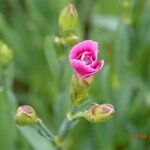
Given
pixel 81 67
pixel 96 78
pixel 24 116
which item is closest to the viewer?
pixel 81 67

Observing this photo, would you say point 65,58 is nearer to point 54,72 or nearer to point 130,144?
point 54,72

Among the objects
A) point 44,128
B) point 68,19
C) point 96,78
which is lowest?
point 96,78

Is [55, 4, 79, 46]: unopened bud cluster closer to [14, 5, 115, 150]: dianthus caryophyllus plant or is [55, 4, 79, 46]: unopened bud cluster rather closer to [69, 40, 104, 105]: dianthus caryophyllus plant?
[14, 5, 115, 150]: dianthus caryophyllus plant

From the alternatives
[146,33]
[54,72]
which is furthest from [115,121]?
[146,33]

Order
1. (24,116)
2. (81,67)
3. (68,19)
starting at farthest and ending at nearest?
(68,19) → (24,116) → (81,67)

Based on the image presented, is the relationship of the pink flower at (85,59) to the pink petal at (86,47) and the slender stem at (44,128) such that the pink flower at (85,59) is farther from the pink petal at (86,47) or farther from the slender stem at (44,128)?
the slender stem at (44,128)

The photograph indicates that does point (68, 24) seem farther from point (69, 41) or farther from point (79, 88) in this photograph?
point (79, 88)

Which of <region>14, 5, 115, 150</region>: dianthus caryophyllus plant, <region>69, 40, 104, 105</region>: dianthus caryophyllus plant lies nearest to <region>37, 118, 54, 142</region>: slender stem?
<region>14, 5, 115, 150</region>: dianthus caryophyllus plant

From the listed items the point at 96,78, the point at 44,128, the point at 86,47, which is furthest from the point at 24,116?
the point at 96,78
